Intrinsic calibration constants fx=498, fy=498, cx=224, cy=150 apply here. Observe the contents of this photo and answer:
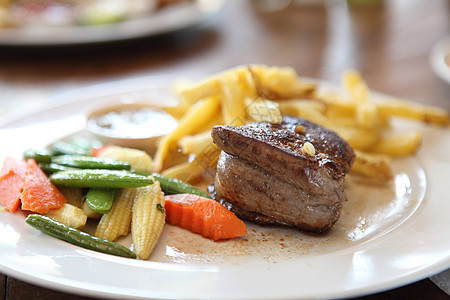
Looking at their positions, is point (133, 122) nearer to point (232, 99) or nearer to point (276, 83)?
point (232, 99)

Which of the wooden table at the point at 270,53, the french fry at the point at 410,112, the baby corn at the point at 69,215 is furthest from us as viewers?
the wooden table at the point at 270,53

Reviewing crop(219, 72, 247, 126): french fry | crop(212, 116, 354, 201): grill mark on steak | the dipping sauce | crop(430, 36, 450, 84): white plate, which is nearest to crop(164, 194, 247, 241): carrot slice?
crop(212, 116, 354, 201): grill mark on steak

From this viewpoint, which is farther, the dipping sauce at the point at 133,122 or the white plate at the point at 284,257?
the dipping sauce at the point at 133,122

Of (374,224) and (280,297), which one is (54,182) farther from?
(374,224)

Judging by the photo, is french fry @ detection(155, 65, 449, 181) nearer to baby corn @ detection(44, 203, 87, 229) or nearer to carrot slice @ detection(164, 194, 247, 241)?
carrot slice @ detection(164, 194, 247, 241)

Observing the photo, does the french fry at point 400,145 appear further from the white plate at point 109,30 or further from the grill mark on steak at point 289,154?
the white plate at point 109,30

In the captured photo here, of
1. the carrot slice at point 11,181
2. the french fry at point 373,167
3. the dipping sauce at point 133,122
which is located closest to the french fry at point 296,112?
the french fry at point 373,167

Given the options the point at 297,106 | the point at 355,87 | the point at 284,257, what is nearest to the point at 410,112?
the point at 355,87
